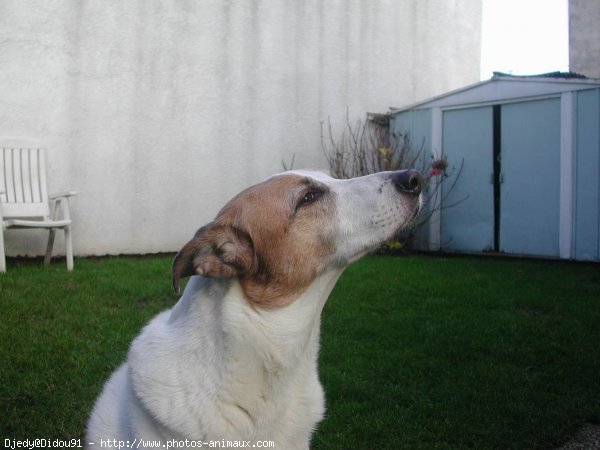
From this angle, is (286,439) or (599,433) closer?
(286,439)

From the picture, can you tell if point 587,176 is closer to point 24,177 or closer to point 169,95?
point 169,95

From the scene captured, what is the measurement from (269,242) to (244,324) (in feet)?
1.02

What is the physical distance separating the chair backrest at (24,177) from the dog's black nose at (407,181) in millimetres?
5791

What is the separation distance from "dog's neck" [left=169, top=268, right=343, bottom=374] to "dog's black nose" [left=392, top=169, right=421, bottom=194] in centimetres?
54

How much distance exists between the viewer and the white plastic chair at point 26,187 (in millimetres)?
6828

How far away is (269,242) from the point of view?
2102 mm

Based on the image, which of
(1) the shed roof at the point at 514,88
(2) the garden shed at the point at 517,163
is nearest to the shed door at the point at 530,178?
(2) the garden shed at the point at 517,163

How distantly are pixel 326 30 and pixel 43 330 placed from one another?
7939 millimetres

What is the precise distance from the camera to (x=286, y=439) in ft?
6.73

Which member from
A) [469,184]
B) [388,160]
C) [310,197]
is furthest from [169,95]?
[310,197]

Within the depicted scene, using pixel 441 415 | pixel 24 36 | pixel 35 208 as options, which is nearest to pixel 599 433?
pixel 441 415

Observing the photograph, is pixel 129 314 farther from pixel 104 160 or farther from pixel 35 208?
pixel 104 160

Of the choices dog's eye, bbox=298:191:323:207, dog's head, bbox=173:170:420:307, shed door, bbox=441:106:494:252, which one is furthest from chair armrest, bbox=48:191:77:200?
shed door, bbox=441:106:494:252

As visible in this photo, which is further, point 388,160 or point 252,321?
point 388,160
